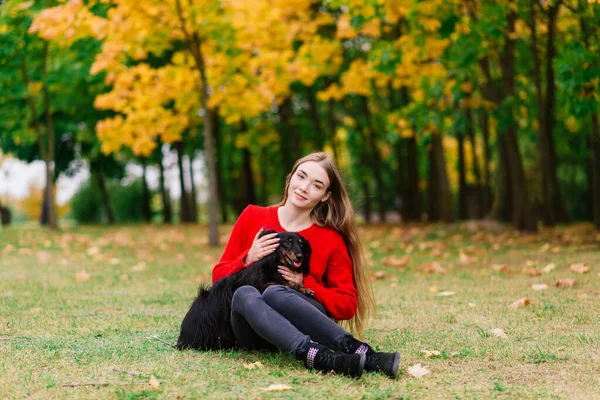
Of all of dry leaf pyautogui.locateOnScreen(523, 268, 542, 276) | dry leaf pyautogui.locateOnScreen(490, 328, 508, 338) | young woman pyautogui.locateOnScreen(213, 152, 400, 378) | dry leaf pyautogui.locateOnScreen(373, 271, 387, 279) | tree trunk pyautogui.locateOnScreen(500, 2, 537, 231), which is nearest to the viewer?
young woman pyautogui.locateOnScreen(213, 152, 400, 378)

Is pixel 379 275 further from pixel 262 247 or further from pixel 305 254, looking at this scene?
pixel 262 247

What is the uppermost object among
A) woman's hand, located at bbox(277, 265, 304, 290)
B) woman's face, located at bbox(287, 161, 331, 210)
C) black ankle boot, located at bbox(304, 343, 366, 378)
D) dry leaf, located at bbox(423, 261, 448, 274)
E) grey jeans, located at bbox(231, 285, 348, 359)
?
woman's face, located at bbox(287, 161, 331, 210)

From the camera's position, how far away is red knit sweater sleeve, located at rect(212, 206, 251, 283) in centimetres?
456

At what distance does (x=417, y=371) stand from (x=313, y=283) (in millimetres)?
935

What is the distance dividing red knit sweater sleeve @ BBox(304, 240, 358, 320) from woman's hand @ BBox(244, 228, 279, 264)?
1.21ft

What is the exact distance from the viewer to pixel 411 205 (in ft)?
71.3

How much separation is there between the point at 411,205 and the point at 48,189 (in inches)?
416

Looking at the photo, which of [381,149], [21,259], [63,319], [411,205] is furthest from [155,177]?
[63,319]

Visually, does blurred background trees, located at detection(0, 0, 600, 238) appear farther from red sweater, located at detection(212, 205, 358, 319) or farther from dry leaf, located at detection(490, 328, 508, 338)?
dry leaf, located at detection(490, 328, 508, 338)

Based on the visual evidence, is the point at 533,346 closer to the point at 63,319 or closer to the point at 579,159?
the point at 63,319

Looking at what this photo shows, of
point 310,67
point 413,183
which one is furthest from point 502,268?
point 413,183

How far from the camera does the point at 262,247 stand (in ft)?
14.0

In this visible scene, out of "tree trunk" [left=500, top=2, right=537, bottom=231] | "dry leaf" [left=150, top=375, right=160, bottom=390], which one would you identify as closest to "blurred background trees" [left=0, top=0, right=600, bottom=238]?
"tree trunk" [left=500, top=2, right=537, bottom=231]

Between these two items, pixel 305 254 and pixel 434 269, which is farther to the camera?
pixel 434 269
